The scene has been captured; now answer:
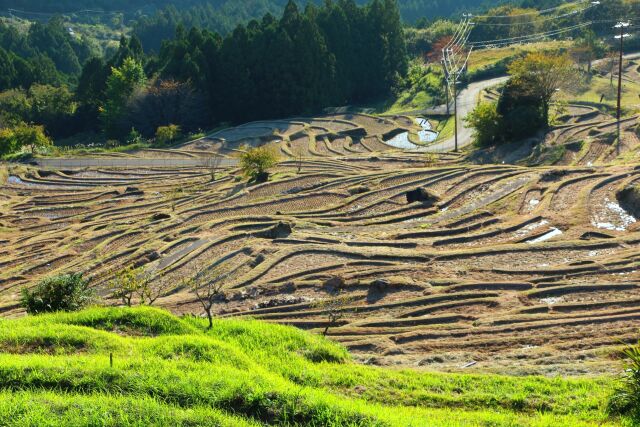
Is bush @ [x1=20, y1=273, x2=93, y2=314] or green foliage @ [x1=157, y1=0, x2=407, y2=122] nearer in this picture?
bush @ [x1=20, y1=273, x2=93, y2=314]

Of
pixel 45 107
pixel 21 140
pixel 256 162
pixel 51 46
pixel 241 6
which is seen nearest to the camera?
pixel 256 162

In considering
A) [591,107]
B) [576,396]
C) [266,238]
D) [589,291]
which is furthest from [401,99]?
[576,396]

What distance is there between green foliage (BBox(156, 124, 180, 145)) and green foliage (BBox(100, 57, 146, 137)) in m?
7.25

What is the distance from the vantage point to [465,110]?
6669 centimetres

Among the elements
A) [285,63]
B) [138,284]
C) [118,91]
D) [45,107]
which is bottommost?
[138,284]

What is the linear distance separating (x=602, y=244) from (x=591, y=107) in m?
37.5

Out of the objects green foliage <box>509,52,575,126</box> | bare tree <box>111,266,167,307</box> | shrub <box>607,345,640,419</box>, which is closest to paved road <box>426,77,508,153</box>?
green foliage <box>509,52,575,126</box>

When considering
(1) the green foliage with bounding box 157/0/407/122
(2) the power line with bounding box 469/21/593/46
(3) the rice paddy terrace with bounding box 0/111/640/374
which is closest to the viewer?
(3) the rice paddy terrace with bounding box 0/111/640/374

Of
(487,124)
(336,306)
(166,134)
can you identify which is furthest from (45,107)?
(336,306)

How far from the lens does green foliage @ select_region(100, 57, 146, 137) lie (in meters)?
68.3

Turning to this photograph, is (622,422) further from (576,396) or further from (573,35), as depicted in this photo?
(573,35)

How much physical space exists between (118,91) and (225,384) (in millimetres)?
62336

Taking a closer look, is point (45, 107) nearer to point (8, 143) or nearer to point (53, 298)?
point (8, 143)

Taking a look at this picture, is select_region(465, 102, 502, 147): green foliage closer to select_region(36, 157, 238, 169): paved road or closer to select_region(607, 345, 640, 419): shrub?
select_region(36, 157, 238, 169): paved road
